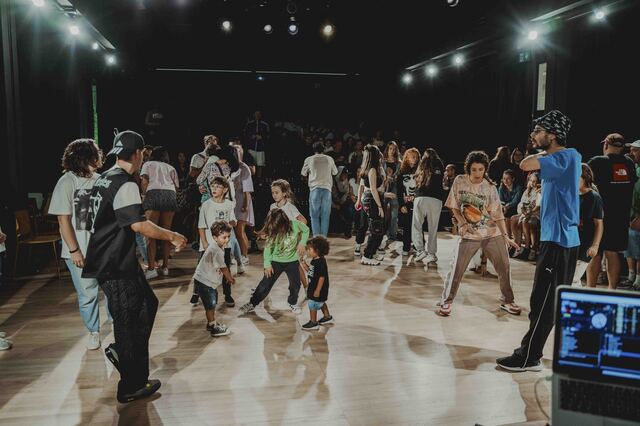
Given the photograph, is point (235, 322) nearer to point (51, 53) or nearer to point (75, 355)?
point (75, 355)

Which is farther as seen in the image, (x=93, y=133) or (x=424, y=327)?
(x=93, y=133)

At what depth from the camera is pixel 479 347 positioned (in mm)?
4375

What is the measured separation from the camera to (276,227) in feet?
16.2

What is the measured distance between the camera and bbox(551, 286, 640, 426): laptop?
1.56 m

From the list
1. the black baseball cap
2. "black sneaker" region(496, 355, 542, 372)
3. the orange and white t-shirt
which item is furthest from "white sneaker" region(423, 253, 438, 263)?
the black baseball cap

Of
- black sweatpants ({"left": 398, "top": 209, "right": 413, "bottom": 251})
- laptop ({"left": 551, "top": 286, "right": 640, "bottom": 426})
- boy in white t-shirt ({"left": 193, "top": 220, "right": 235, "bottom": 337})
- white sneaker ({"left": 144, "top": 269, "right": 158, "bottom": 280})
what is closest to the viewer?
laptop ({"left": 551, "top": 286, "right": 640, "bottom": 426})

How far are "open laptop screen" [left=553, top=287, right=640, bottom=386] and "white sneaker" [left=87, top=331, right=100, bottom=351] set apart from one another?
3702 mm

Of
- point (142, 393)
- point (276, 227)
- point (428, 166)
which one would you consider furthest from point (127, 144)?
point (428, 166)

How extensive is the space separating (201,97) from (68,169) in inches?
475

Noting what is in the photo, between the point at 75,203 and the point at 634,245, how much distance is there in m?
5.73

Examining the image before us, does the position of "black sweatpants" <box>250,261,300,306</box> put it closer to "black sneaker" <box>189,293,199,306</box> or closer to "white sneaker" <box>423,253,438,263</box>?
"black sneaker" <box>189,293,199,306</box>

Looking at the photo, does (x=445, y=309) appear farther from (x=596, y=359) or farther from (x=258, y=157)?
(x=258, y=157)

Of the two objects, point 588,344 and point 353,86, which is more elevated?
point 353,86

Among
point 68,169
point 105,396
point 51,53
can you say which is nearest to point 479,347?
point 105,396
